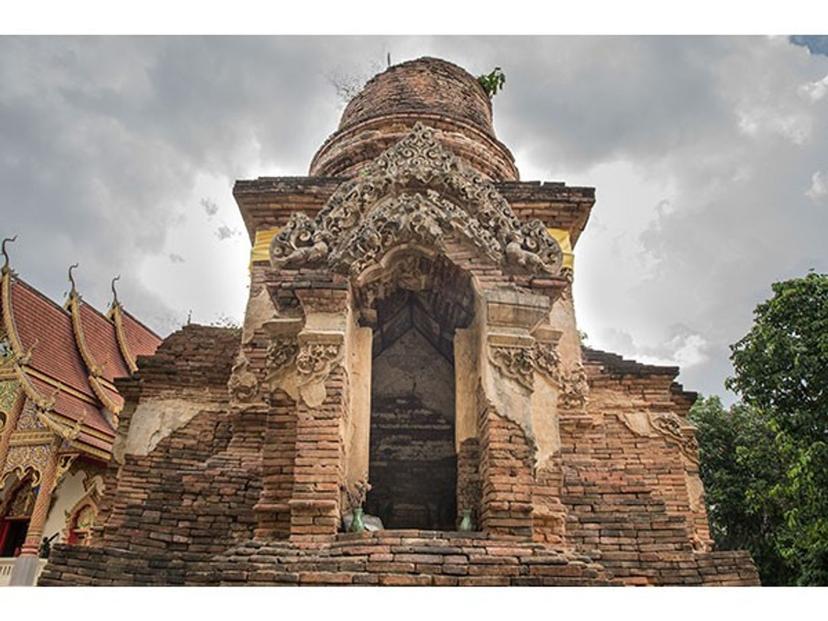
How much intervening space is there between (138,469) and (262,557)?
3.29 metres

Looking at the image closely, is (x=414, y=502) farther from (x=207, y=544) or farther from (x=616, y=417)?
(x=616, y=417)

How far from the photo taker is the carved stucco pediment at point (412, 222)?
5680 mm

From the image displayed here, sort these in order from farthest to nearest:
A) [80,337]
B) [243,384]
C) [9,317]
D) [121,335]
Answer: [121,335], [80,337], [9,317], [243,384]

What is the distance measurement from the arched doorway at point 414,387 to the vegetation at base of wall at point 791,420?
25.6ft

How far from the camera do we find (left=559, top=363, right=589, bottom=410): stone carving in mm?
6746

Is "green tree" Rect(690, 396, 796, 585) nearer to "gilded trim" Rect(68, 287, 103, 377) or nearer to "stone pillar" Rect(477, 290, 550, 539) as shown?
"stone pillar" Rect(477, 290, 550, 539)

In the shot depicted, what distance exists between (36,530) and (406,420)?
922 cm

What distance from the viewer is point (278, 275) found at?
5.71 meters

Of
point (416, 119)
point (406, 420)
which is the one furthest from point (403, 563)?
point (416, 119)

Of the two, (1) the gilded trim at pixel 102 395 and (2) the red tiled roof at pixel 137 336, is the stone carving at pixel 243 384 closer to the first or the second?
(1) the gilded trim at pixel 102 395

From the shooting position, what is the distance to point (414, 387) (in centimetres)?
718

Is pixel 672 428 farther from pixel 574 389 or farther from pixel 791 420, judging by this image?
pixel 791 420

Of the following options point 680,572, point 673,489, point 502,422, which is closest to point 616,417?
point 673,489

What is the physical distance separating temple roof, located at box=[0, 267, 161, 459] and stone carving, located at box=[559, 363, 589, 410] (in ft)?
33.5
